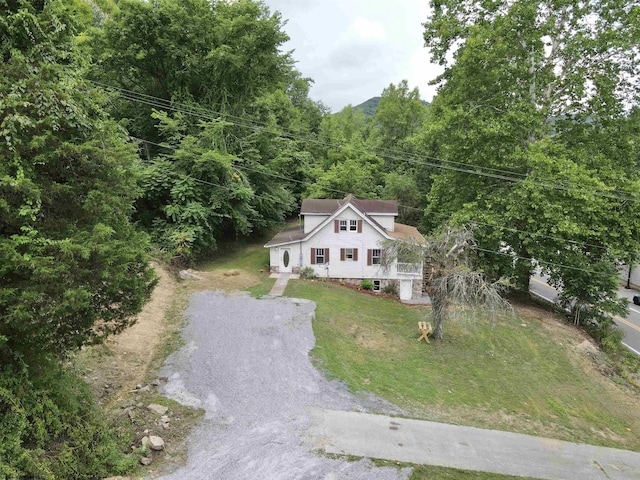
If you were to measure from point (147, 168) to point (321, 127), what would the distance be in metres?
25.6

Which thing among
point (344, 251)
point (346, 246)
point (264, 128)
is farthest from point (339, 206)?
point (264, 128)

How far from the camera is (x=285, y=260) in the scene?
2398cm

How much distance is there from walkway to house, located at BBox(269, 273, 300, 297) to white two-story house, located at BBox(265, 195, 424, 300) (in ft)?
1.54

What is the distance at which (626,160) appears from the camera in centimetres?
1986

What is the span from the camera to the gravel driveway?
7.48 meters

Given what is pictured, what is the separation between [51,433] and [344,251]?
18.3m

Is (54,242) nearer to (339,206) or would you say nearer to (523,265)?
(339,206)

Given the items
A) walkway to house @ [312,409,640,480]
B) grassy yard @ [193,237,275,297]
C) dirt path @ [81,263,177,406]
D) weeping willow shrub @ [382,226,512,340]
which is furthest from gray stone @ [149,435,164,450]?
grassy yard @ [193,237,275,297]

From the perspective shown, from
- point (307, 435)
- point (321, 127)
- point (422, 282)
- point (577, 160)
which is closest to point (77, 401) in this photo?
point (307, 435)

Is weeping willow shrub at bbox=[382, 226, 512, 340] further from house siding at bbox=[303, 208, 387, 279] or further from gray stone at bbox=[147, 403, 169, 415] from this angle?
gray stone at bbox=[147, 403, 169, 415]

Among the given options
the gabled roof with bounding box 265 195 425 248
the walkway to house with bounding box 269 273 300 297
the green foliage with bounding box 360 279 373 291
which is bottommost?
the green foliage with bounding box 360 279 373 291

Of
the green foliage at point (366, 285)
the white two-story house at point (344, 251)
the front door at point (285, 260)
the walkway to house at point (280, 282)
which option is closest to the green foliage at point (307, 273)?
the white two-story house at point (344, 251)

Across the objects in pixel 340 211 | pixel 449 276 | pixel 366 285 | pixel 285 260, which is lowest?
pixel 366 285

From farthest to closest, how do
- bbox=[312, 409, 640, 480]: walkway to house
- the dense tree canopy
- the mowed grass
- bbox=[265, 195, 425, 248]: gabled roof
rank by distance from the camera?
the dense tree canopy, bbox=[265, 195, 425, 248]: gabled roof, the mowed grass, bbox=[312, 409, 640, 480]: walkway to house
